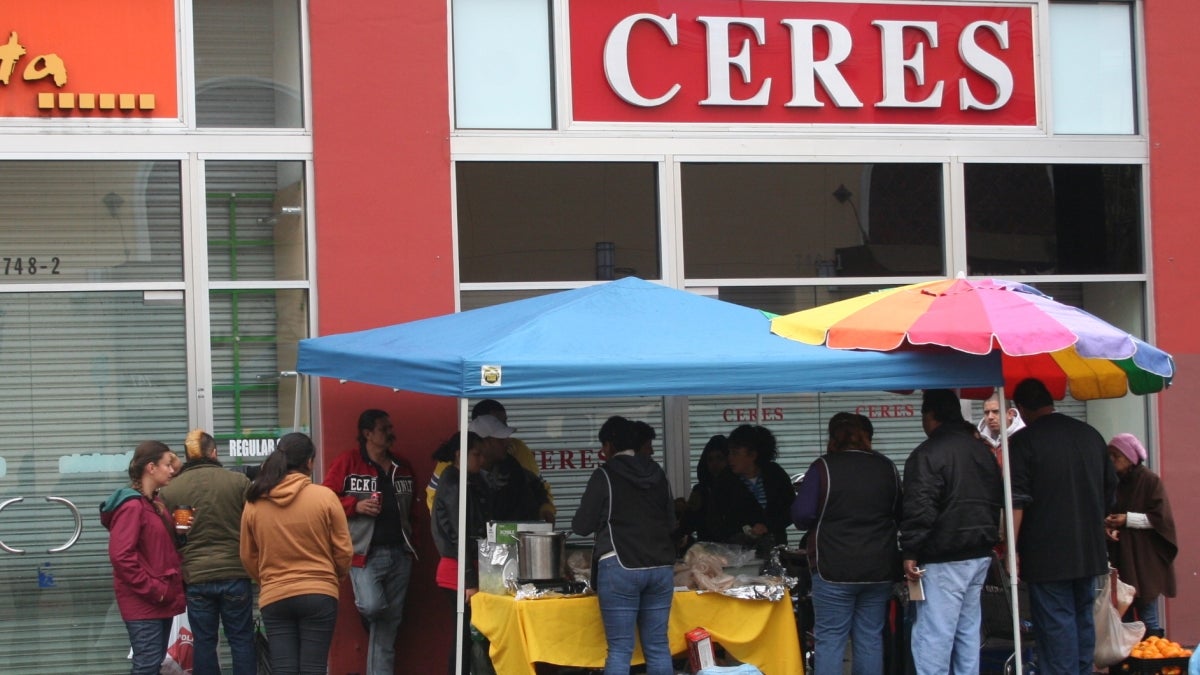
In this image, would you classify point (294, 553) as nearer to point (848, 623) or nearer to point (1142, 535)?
point (848, 623)

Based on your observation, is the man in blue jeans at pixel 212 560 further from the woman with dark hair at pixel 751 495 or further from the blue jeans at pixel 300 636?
the woman with dark hair at pixel 751 495

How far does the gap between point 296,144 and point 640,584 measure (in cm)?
366

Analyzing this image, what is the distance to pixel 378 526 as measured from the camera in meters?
8.22

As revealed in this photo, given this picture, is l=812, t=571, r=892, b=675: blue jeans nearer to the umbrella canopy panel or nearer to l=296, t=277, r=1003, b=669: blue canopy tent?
l=296, t=277, r=1003, b=669: blue canopy tent

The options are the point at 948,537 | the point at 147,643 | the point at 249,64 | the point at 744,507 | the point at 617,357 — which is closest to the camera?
the point at 617,357

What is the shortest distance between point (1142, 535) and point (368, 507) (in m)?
4.70

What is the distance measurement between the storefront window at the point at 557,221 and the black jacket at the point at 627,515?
7.18 ft

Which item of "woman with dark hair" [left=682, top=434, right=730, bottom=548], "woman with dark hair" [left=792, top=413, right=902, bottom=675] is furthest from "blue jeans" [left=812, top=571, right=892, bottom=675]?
"woman with dark hair" [left=682, top=434, right=730, bottom=548]

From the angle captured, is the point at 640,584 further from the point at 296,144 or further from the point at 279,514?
the point at 296,144

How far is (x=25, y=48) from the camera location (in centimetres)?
848

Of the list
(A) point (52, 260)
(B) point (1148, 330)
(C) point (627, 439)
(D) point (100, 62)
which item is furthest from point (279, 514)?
(B) point (1148, 330)

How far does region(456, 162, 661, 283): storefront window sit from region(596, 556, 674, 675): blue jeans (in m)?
2.57

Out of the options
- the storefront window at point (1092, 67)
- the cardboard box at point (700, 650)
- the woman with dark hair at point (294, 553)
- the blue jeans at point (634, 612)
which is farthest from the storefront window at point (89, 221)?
the storefront window at point (1092, 67)

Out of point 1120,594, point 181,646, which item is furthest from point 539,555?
point 1120,594
